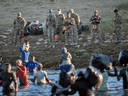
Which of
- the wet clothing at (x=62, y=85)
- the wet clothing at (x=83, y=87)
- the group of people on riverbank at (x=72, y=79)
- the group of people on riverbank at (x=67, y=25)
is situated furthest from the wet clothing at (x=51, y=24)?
the wet clothing at (x=83, y=87)

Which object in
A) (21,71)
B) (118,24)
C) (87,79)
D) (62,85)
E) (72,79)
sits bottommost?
(21,71)

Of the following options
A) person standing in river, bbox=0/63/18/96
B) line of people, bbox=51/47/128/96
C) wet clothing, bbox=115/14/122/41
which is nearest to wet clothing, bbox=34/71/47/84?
line of people, bbox=51/47/128/96

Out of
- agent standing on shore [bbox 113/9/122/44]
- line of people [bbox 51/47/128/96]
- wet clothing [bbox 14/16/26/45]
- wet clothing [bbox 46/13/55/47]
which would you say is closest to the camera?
line of people [bbox 51/47/128/96]

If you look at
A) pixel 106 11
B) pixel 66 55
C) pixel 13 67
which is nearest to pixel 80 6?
pixel 106 11

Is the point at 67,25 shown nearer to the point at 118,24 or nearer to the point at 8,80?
the point at 118,24

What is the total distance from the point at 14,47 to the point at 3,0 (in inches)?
763

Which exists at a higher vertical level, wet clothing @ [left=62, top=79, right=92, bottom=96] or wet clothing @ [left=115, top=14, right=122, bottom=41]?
wet clothing @ [left=115, top=14, right=122, bottom=41]

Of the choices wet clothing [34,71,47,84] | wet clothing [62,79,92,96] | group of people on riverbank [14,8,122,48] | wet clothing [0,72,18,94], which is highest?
group of people on riverbank [14,8,122,48]

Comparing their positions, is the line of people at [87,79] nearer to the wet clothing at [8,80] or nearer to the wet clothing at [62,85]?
the wet clothing at [62,85]

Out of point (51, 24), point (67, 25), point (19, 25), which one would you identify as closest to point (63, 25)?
point (67, 25)

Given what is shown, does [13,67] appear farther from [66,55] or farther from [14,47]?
[66,55]

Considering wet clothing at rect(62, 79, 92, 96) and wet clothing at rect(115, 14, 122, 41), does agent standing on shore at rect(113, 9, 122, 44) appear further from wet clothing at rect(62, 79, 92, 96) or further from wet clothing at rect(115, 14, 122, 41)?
wet clothing at rect(62, 79, 92, 96)

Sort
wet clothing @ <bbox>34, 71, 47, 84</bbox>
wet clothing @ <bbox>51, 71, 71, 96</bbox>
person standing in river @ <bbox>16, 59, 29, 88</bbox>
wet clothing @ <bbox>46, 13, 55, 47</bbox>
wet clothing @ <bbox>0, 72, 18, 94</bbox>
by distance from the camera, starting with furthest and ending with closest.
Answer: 1. wet clothing @ <bbox>46, 13, 55, 47</bbox>
2. person standing in river @ <bbox>16, 59, 29, 88</bbox>
3. wet clothing @ <bbox>34, 71, 47, 84</bbox>
4. wet clothing @ <bbox>0, 72, 18, 94</bbox>
5. wet clothing @ <bbox>51, 71, 71, 96</bbox>

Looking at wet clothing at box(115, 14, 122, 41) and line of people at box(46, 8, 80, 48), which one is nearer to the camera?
wet clothing at box(115, 14, 122, 41)
